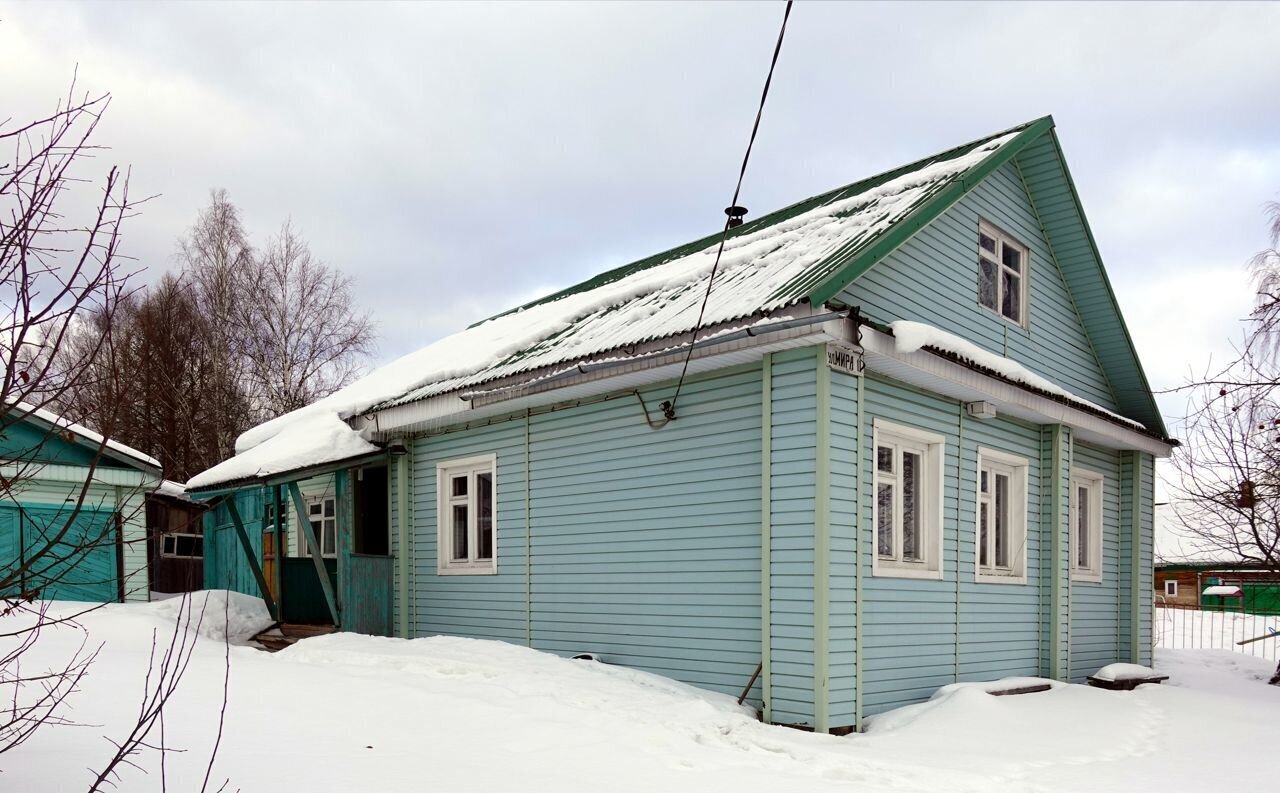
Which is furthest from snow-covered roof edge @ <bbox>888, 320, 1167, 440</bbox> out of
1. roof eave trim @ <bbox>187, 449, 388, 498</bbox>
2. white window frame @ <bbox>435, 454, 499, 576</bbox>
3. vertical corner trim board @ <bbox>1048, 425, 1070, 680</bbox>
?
roof eave trim @ <bbox>187, 449, 388, 498</bbox>

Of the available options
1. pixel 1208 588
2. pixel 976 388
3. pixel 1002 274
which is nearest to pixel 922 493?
pixel 976 388

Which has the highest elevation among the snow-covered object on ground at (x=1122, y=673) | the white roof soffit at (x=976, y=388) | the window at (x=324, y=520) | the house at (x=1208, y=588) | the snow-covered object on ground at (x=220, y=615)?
the white roof soffit at (x=976, y=388)

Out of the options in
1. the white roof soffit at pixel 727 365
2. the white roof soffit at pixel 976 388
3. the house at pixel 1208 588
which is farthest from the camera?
the house at pixel 1208 588

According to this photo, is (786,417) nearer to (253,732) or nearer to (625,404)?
(625,404)

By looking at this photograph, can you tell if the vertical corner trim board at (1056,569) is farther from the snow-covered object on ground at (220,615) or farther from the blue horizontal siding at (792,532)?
the snow-covered object on ground at (220,615)

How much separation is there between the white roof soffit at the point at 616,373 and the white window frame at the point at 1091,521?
581cm

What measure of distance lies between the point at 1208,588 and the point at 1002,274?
2713cm

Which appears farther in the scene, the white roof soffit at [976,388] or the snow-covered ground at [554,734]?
the white roof soffit at [976,388]

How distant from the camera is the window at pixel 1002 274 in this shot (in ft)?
33.0

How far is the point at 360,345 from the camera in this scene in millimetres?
27125

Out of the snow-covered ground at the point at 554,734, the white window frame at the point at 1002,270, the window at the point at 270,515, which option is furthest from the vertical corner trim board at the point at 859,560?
the window at the point at 270,515

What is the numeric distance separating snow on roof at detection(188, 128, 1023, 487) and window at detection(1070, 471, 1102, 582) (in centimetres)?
448

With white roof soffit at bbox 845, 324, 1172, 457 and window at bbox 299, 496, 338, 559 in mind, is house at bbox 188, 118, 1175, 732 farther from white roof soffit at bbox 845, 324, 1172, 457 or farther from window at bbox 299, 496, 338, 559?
window at bbox 299, 496, 338, 559

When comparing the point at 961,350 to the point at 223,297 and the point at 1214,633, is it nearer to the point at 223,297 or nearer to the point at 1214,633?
the point at 1214,633
